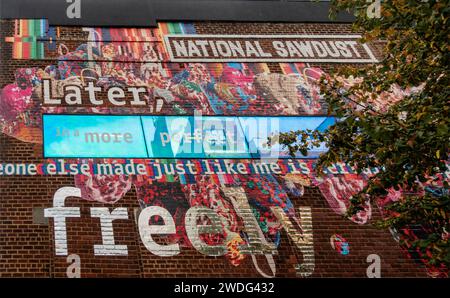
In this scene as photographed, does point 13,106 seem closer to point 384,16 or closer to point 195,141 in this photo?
point 195,141

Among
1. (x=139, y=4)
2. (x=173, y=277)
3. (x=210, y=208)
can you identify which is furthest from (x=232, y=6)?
(x=173, y=277)

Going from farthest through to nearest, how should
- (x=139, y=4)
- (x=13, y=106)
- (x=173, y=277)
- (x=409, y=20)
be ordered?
(x=139, y=4), (x=13, y=106), (x=173, y=277), (x=409, y=20)

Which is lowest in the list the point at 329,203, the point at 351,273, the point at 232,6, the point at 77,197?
the point at 351,273

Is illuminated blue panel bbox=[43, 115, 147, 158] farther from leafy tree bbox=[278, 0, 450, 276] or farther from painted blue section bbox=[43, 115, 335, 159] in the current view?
leafy tree bbox=[278, 0, 450, 276]

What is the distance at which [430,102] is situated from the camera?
12602 mm

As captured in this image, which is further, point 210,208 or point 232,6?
point 232,6

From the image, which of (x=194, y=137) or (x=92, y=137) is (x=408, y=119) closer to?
(x=194, y=137)

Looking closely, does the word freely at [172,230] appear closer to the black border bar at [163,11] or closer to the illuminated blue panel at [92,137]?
the illuminated blue panel at [92,137]

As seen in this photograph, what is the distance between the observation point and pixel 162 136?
18.4 meters

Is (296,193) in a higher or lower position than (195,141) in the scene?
lower

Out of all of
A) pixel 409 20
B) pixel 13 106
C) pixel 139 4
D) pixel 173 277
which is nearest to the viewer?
pixel 409 20

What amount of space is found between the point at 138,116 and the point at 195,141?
1314 mm

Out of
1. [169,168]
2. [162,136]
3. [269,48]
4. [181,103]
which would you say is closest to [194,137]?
[162,136]

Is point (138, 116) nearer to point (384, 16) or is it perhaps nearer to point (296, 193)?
point (296, 193)
